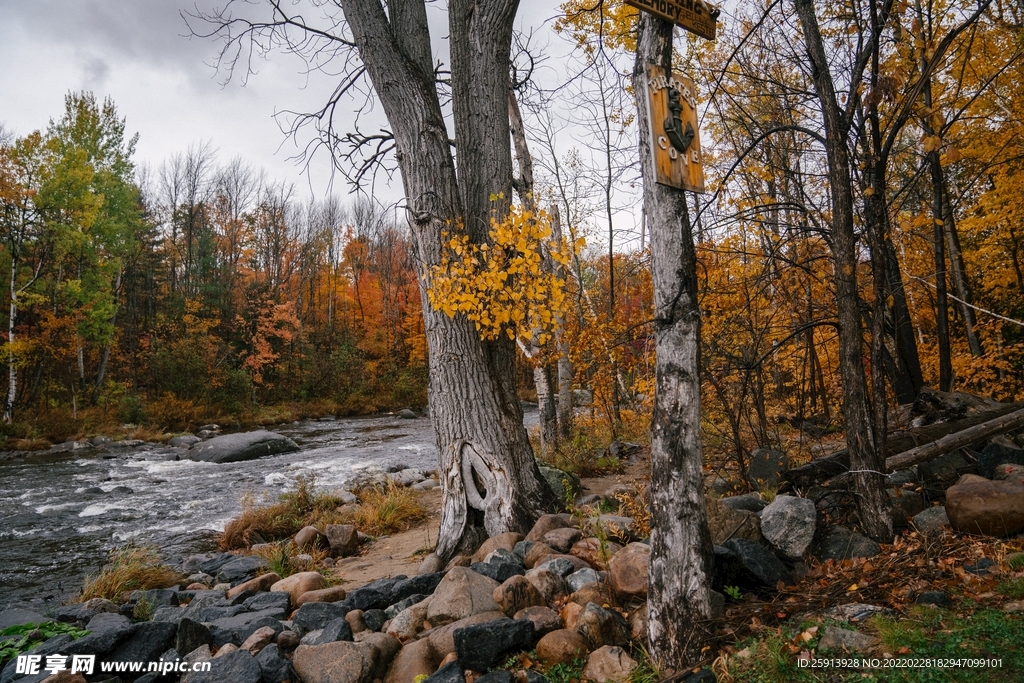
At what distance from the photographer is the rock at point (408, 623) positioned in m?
3.97

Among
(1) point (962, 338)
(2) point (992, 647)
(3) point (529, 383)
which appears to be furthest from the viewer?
(3) point (529, 383)

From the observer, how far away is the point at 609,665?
9.99 feet

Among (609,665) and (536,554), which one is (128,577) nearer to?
(536,554)

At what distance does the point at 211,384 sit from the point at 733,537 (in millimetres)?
24069

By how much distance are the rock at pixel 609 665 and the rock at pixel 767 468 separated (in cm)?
283

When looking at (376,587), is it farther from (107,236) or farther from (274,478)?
(107,236)

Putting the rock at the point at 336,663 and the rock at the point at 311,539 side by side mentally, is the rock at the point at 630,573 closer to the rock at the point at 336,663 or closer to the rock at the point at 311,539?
the rock at the point at 336,663

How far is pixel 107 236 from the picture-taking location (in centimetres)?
2227

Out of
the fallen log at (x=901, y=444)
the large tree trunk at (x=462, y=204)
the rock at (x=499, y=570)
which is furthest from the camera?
the large tree trunk at (x=462, y=204)

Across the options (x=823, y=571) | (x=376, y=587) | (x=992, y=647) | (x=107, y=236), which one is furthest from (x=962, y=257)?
(x=107, y=236)

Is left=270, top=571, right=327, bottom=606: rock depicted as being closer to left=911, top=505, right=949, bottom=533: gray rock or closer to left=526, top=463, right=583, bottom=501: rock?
left=526, top=463, right=583, bottom=501: rock

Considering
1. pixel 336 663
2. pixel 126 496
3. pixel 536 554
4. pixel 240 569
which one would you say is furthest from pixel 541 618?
pixel 126 496

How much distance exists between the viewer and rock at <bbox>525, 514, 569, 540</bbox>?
16.7 feet

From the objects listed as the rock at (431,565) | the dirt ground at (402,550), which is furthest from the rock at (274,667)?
the dirt ground at (402,550)
